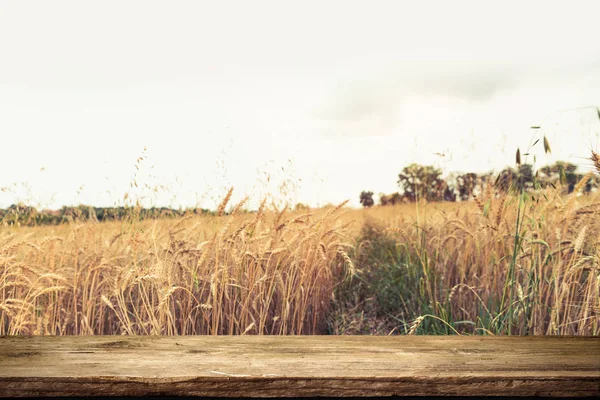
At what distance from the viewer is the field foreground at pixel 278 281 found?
2.26m

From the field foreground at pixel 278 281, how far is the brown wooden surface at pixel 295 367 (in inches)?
27.5

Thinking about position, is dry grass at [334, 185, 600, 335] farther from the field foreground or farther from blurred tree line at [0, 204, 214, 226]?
blurred tree line at [0, 204, 214, 226]

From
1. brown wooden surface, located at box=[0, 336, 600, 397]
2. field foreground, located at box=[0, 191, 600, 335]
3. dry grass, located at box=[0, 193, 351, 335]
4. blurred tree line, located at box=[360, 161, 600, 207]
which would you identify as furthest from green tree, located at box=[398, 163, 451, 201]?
brown wooden surface, located at box=[0, 336, 600, 397]

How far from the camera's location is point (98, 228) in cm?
304

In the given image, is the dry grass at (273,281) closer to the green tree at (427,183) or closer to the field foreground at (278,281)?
the field foreground at (278,281)

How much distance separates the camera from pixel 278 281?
246cm

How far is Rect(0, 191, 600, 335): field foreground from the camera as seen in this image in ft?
7.42

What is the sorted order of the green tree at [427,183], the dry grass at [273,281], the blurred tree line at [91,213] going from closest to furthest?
the dry grass at [273,281] → the blurred tree line at [91,213] → the green tree at [427,183]

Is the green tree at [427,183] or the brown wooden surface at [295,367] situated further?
the green tree at [427,183]

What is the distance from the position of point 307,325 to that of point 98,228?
4.16ft

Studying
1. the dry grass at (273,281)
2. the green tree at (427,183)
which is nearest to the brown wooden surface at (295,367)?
the dry grass at (273,281)

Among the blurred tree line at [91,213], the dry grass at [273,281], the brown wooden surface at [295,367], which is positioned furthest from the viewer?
the blurred tree line at [91,213]

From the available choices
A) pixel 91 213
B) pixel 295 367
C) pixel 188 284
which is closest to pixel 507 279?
pixel 188 284

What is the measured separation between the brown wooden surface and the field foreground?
2.29ft
